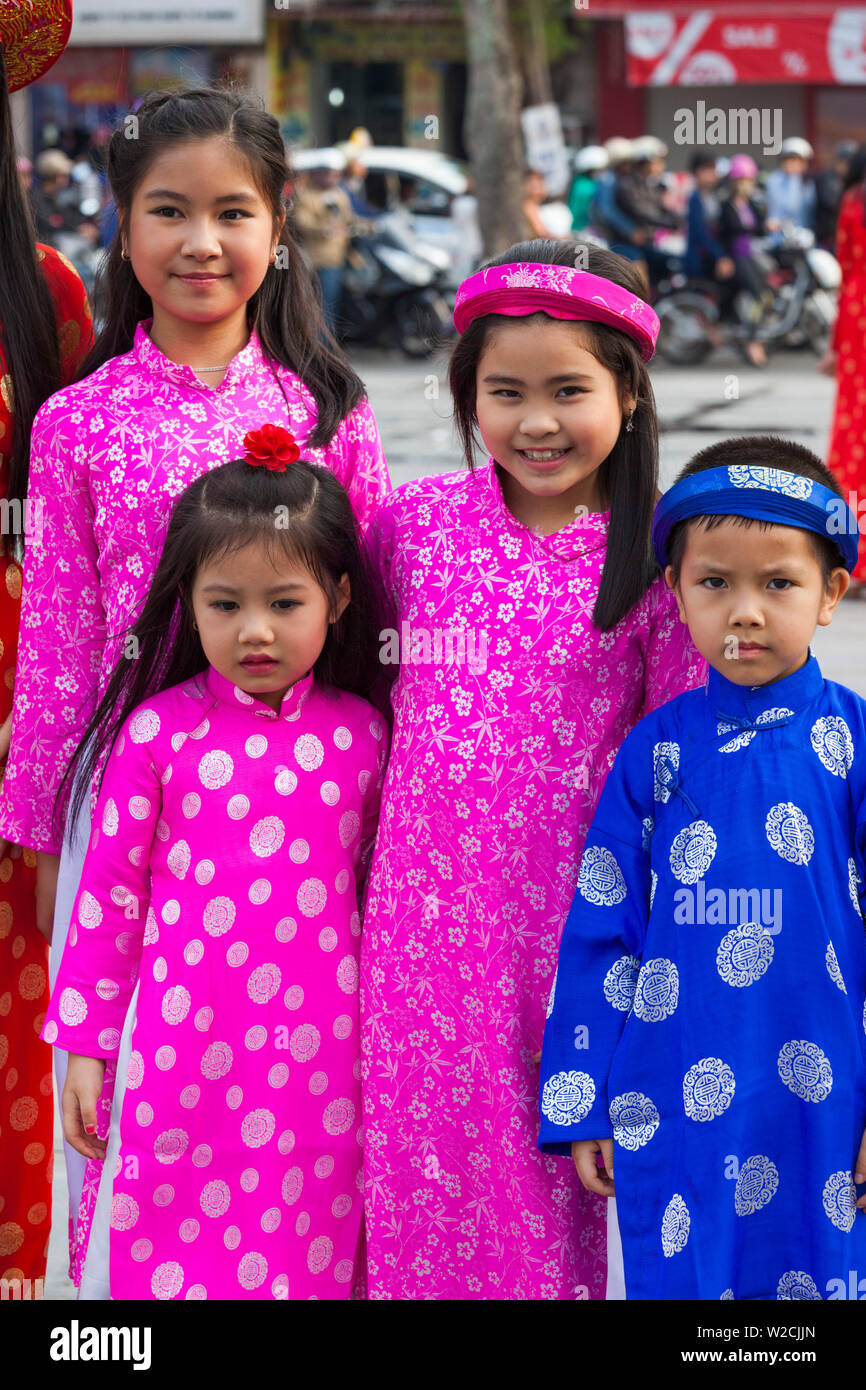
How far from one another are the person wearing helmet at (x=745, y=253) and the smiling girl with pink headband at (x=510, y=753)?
11.5m

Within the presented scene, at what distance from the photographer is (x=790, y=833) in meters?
1.74

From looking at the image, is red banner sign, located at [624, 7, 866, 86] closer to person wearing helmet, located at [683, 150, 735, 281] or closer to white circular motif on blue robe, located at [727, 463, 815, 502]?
person wearing helmet, located at [683, 150, 735, 281]

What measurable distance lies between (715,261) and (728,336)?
64 centimetres

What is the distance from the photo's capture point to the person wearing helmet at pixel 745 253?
13156 mm

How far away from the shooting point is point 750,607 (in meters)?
1.74

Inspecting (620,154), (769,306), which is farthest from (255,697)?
(620,154)

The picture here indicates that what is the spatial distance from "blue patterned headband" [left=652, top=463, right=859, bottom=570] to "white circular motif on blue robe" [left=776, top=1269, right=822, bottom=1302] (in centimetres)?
74

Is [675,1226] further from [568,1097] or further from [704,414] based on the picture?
[704,414]

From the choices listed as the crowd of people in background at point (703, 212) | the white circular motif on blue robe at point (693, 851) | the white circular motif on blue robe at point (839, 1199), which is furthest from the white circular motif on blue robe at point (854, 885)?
the crowd of people in background at point (703, 212)

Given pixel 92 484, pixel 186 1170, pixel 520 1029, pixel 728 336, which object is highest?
pixel 728 336

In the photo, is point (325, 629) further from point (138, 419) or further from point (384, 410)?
point (384, 410)

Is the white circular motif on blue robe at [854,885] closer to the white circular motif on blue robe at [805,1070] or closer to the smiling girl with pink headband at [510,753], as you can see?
the white circular motif on blue robe at [805,1070]

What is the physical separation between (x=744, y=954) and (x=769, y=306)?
40.3 feet

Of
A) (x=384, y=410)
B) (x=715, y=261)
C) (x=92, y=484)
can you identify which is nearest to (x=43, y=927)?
(x=92, y=484)
